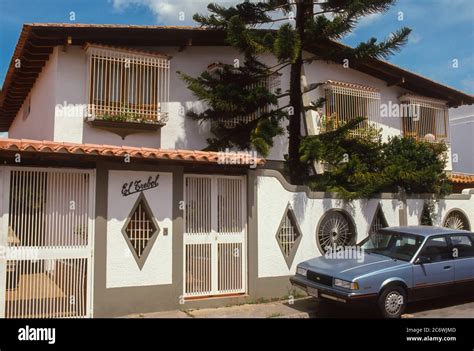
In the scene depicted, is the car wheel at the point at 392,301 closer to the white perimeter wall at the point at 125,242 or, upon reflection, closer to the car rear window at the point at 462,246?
the car rear window at the point at 462,246

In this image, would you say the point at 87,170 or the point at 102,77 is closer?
the point at 87,170

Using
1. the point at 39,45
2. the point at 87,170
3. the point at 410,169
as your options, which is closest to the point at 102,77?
the point at 39,45

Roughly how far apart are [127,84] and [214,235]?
4.67 m

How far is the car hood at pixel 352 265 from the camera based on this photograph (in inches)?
290

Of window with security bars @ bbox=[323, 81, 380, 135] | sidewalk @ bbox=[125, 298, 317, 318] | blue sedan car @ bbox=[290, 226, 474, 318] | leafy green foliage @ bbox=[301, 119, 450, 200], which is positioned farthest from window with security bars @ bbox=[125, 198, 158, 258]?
window with security bars @ bbox=[323, 81, 380, 135]

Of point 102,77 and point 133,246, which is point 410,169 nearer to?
point 133,246

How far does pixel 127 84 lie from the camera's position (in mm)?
10836

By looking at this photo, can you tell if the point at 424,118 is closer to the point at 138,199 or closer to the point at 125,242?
the point at 138,199

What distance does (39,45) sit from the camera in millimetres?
10484

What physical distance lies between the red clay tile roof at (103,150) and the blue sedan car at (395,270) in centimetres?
258

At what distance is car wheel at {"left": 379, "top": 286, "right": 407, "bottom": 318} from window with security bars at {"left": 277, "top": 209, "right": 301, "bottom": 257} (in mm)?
2471

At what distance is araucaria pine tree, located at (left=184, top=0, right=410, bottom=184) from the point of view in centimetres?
1064

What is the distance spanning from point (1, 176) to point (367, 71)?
11.9 metres

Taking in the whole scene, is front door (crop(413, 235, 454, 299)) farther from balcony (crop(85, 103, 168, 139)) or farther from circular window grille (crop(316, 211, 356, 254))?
balcony (crop(85, 103, 168, 139))
